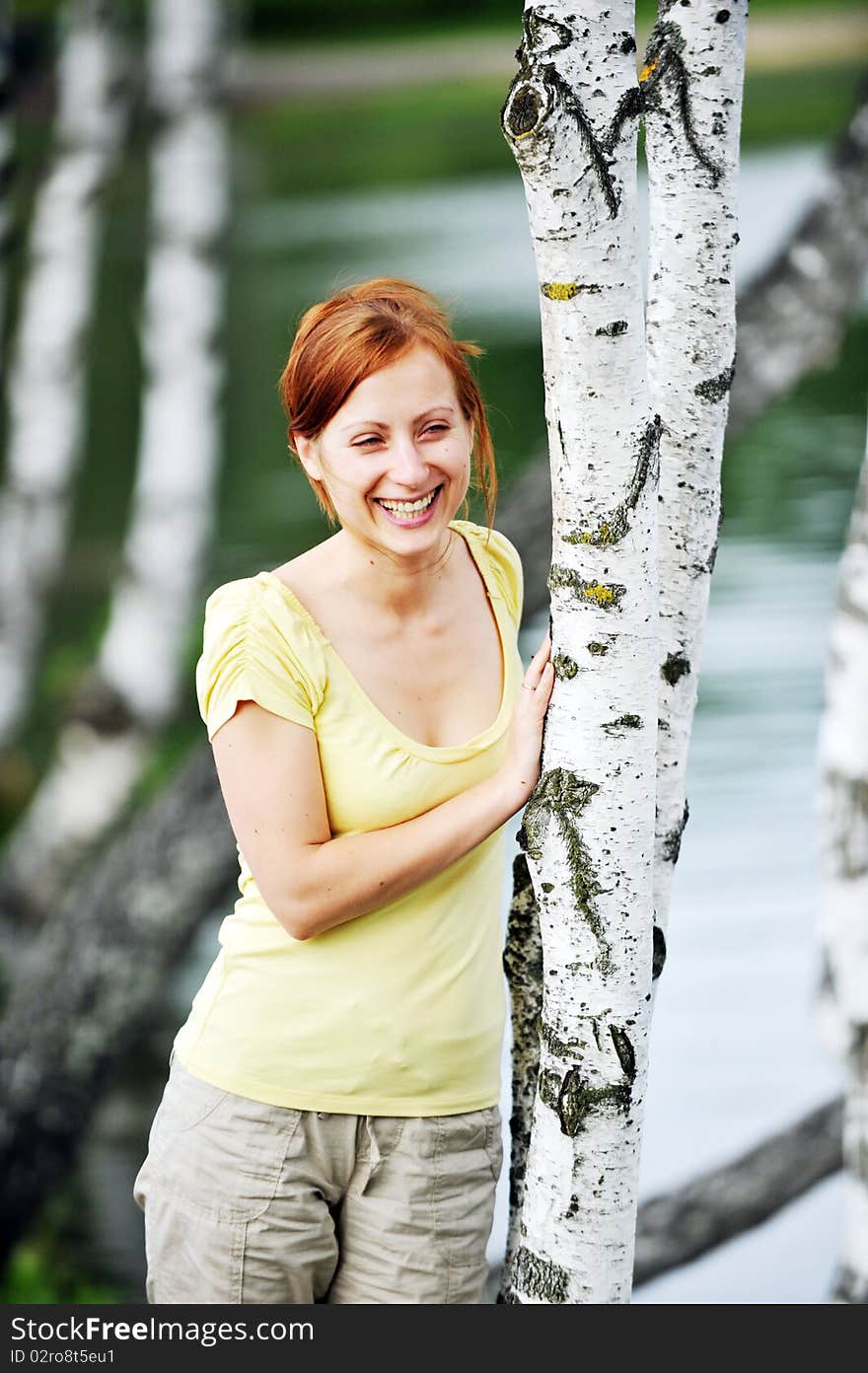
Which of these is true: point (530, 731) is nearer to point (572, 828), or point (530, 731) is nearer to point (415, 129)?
point (572, 828)

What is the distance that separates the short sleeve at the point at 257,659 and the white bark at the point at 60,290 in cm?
257

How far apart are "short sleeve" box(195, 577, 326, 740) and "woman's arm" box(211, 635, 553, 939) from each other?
1 centimetres

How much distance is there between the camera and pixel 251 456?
421cm

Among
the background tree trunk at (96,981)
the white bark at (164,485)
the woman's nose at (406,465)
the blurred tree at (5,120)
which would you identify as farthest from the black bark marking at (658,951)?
the white bark at (164,485)

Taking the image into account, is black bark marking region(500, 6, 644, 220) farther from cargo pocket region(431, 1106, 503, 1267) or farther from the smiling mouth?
cargo pocket region(431, 1106, 503, 1267)

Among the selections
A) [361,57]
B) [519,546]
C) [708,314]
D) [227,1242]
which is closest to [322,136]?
[361,57]

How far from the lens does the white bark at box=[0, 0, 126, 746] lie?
335 cm

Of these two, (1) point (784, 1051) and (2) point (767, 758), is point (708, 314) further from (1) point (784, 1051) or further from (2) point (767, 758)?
(2) point (767, 758)

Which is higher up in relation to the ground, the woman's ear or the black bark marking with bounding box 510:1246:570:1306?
the woman's ear

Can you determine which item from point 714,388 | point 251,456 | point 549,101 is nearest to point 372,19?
point 251,456

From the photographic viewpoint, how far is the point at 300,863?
1028 millimetres

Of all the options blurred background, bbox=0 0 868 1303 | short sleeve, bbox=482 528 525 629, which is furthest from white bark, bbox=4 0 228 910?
short sleeve, bbox=482 528 525 629

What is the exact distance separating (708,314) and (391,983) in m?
0.54

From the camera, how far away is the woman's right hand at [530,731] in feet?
3.39
